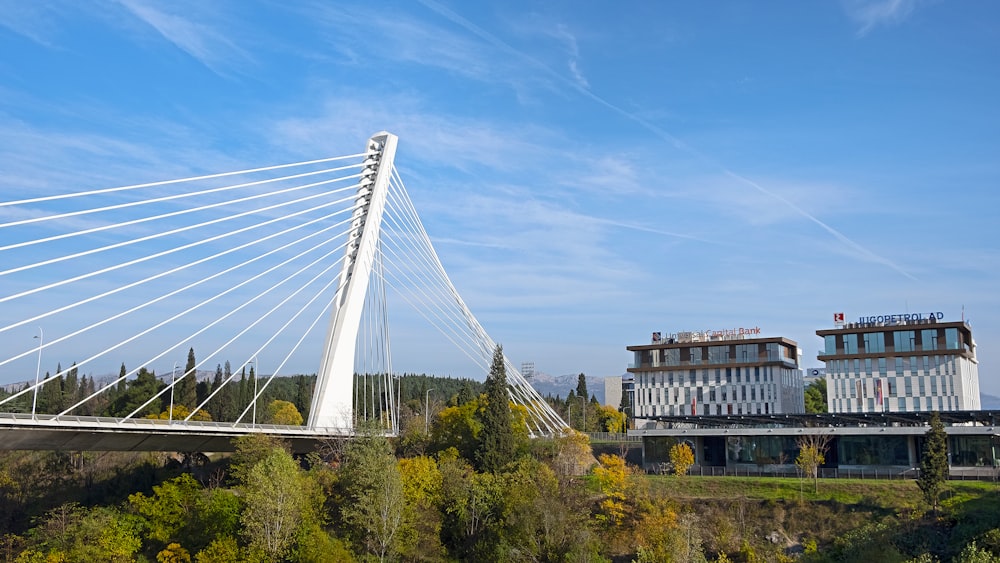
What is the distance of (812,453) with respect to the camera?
196ft

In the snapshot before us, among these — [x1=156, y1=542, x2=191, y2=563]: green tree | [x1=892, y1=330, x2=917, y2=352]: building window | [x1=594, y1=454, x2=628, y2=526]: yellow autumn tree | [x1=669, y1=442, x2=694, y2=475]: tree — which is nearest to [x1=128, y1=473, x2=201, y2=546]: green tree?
[x1=156, y1=542, x2=191, y2=563]: green tree

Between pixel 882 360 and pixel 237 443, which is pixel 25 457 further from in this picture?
pixel 882 360

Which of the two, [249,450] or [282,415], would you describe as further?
[282,415]

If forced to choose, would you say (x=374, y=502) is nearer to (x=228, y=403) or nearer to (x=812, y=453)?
(x=812, y=453)

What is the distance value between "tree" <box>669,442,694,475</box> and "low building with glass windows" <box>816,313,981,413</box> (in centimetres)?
3222

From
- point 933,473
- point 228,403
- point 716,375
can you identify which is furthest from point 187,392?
point 933,473

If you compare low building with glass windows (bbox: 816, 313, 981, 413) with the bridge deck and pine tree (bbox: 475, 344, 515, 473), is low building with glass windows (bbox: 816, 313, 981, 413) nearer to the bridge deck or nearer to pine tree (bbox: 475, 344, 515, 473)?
pine tree (bbox: 475, 344, 515, 473)

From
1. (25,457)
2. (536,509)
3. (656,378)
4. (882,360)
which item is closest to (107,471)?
(25,457)

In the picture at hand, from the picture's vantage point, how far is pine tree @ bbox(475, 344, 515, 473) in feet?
193

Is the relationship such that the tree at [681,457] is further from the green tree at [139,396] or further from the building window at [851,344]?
the green tree at [139,396]

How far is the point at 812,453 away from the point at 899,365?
134 ft

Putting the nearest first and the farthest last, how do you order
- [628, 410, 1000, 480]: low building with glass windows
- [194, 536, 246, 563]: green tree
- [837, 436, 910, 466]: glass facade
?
[194, 536, 246, 563]: green tree → [628, 410, 1000, 480]: low building with glass windows → [837, 436, 910, 466]: glass facade

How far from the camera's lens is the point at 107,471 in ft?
260

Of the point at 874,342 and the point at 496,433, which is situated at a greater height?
the point at 874,342
